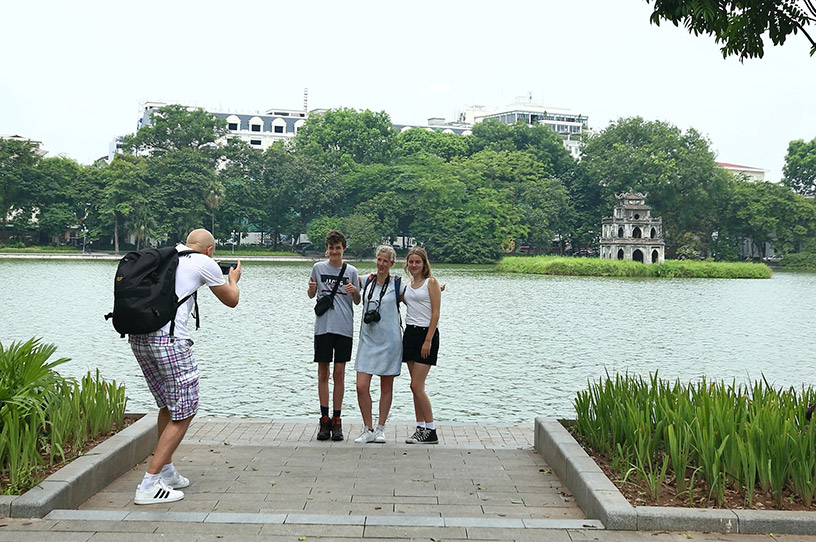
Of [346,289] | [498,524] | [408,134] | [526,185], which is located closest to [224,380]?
[346,289]

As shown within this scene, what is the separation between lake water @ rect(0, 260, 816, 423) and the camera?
1220cm

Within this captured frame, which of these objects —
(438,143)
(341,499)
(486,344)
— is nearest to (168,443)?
(341,499)

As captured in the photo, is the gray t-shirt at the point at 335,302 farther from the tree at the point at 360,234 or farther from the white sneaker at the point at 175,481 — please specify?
the tree at the point at 360,234

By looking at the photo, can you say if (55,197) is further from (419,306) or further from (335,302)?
(419,306)

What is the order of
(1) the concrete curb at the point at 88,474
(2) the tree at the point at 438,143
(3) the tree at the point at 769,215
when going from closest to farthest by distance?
(1) the concrete curb at the point at 88,474 < (3) the tree at the point at 769,215 < (2) the tree at the point at 438,143

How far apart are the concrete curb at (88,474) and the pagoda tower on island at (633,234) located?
6247cm

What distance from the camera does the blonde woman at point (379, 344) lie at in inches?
290

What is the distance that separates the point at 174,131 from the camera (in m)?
73.8

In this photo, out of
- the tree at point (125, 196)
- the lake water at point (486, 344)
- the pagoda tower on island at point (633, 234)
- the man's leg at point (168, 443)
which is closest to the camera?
the man's leg at point (168, 443)

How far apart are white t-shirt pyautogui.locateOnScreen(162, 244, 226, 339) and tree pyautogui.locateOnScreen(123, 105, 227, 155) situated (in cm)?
6964

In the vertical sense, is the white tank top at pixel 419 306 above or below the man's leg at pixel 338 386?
above

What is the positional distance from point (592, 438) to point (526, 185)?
6937 centimetres

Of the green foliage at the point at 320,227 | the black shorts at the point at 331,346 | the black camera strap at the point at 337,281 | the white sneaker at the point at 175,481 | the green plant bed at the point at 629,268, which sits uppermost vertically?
the green foliage at the point at 320,227

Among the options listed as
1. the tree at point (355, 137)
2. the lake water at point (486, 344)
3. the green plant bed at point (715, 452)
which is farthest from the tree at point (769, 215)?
the green plant bed at point (715, 452)
